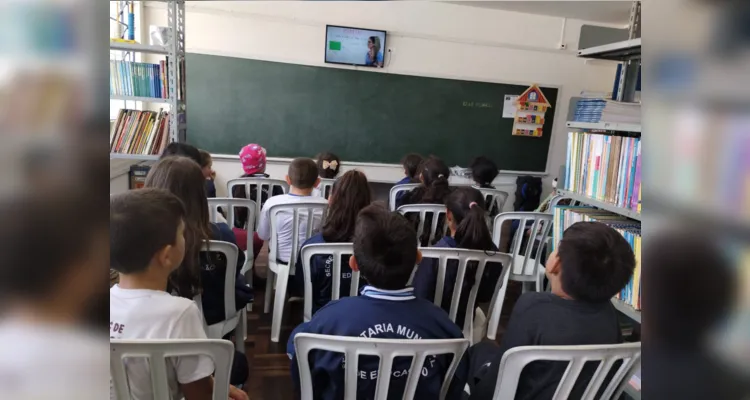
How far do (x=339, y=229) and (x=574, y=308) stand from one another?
3.60 feet

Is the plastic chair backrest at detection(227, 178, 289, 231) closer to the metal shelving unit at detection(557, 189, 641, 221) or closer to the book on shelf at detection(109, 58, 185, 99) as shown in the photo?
the book on shelf at detection(109, 58, 185, 99)

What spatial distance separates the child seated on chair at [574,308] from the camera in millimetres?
1142

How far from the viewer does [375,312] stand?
3.67ft

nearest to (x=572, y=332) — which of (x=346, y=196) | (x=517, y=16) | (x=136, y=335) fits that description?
(x=136, y=335)

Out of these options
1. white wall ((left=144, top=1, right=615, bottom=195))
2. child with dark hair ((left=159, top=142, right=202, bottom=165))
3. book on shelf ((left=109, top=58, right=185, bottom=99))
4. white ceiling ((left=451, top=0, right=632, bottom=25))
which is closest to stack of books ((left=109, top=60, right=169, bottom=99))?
book on shelf ((left=109, top=58, right=185, bottom=99))

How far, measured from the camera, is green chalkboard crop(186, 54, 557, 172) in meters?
4.44

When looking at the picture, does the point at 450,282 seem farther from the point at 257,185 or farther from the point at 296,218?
the point at 257,185

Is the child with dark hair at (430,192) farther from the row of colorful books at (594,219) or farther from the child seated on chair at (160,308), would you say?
the child seated on chair at (160,308)

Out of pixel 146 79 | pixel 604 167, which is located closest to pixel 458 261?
pixel 604 167

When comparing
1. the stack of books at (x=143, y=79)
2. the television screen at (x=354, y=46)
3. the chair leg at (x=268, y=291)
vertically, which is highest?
the television screen at (x=354, y=46)

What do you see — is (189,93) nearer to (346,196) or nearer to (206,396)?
(346,196)

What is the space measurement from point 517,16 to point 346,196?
3.84 meters

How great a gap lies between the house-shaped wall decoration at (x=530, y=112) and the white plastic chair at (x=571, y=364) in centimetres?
437

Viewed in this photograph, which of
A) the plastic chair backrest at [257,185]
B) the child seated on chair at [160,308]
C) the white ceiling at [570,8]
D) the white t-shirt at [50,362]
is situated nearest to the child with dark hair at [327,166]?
the plastic chair backrest at [257,185]
